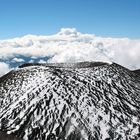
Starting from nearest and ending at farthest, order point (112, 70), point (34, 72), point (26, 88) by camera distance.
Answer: point (26, 88) → point (34, 72) → point (112, 70)

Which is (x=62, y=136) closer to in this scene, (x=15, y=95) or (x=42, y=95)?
(x=42, y=95)

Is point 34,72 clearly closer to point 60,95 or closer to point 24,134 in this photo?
point 60,95

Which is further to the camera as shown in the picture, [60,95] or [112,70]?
[112,70]

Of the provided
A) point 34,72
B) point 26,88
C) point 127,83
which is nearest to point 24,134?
point 26,88

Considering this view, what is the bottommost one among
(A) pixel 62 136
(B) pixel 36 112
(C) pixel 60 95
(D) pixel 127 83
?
(A) pixel 62 136

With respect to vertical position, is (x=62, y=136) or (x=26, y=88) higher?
(x=26, y=88)

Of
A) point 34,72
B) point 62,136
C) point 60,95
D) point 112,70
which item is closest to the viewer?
point 62,136
